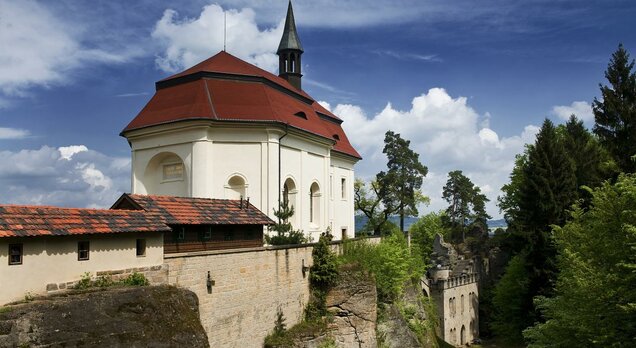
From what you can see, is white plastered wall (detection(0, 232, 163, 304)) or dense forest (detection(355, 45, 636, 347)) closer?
white plastered wall (detection(0, 232, 163, 304))

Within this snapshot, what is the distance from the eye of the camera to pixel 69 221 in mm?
12867

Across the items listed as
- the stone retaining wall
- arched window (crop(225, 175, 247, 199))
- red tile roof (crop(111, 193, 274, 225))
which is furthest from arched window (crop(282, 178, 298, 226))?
red tile roof (crop(111, 193, 274, 225))

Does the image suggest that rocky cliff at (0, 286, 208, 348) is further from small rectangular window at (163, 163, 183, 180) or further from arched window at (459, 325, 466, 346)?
arched window at (459, 325, 466, 346)

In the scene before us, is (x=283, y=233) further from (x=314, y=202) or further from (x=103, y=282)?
(x=103, y=282)

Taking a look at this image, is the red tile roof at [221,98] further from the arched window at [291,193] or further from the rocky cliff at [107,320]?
the rocky cliff at [107,320]

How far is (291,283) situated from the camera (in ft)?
68.4

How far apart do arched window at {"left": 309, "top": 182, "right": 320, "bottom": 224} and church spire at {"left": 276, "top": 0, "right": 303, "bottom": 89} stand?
1422 cm

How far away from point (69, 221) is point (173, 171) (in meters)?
15.4

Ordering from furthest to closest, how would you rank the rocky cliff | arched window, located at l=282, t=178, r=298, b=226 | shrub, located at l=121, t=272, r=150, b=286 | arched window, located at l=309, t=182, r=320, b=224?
arched window, located at l=309, t=182, r=320, b=224 < arched window, located at l=282, t=178, r=298, b=226 < shrub, located at l=121, t=272, r=150, b=286 < the rocky cliff

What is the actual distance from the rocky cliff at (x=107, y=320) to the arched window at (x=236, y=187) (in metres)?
12.8

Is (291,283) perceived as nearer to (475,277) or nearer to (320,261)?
(320,261)

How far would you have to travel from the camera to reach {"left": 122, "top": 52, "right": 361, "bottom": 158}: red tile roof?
2716 centimetres

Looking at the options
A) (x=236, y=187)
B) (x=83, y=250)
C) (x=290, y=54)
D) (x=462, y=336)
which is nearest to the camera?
(x=83, y=250)

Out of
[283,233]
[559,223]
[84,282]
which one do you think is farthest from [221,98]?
[559,223]
